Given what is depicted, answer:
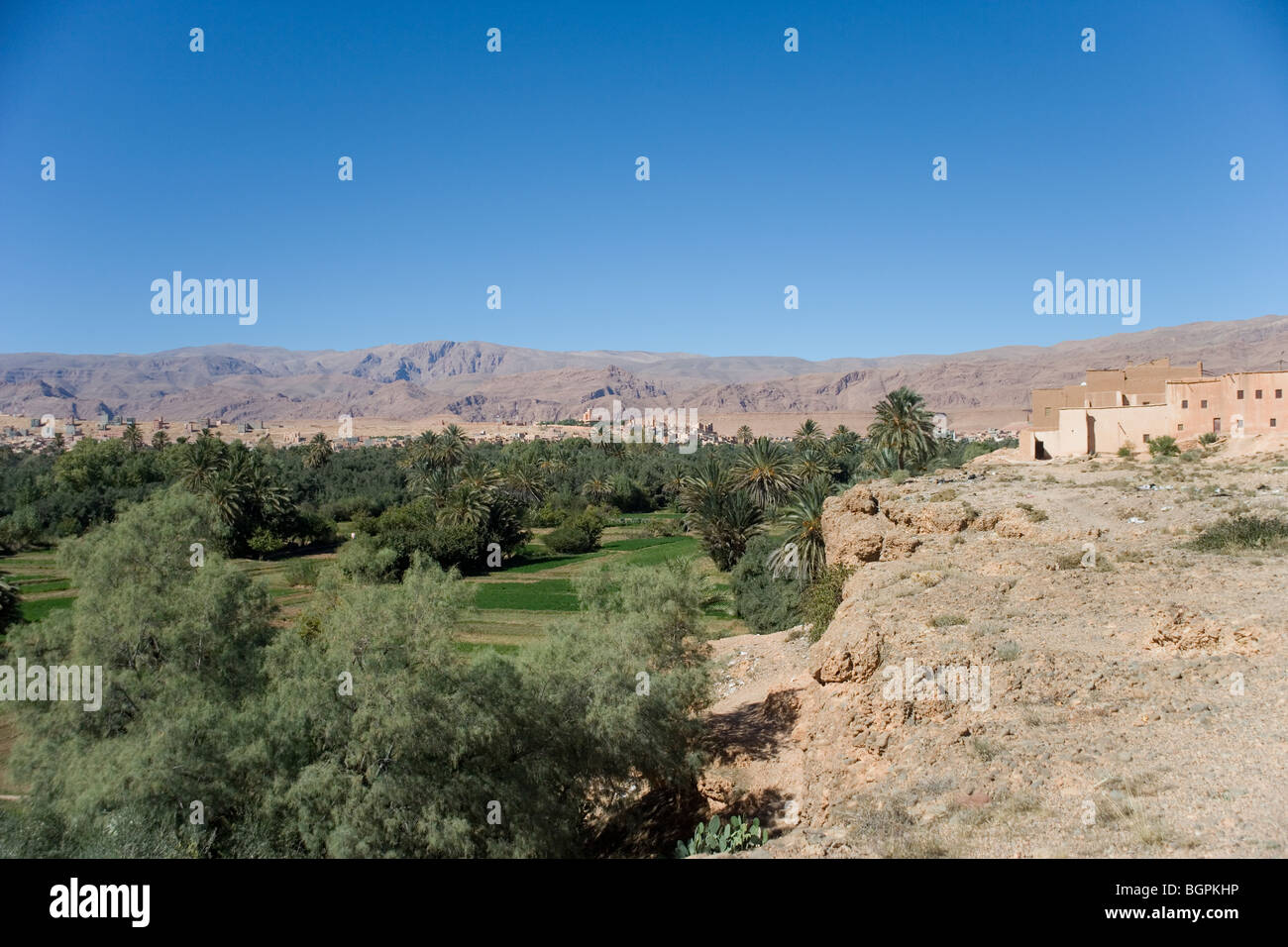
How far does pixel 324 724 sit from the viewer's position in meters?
9.19

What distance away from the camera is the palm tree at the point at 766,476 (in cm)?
4044

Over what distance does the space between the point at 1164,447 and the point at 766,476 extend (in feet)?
59.4

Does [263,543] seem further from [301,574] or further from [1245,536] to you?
[1245,536]

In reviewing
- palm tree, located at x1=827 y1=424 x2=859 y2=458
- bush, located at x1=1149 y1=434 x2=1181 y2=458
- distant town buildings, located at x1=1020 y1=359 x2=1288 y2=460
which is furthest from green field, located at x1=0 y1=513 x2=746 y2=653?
bush, located at x1=1149 y1=434 x2=1181 y2=458

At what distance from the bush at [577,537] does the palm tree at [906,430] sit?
2313cm

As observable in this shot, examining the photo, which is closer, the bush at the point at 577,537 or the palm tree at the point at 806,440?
the bush at the point at 577,537

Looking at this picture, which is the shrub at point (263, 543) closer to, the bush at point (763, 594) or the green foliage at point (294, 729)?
the bush at point (763, 594)

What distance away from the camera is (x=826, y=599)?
62.5 feet

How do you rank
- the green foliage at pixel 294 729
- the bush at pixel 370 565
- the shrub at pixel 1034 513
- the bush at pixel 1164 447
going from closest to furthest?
the green foliage at pixel 294 729 < the shrub at pixel 1034 513 < the bush at pixel 370 565 < the bush at pixel 1164 447

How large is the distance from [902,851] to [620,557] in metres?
40.0

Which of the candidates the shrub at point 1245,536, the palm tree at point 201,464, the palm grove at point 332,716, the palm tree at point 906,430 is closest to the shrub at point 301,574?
the palm tree at point 201,464

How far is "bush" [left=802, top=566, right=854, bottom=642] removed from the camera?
1852 centimetres

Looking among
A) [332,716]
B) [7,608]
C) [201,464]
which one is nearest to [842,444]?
[201,464]
